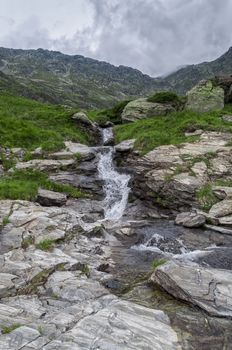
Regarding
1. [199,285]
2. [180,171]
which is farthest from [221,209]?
[199,285]

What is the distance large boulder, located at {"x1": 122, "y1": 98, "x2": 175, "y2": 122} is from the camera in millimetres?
51906

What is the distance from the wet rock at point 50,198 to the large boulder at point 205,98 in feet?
81.0

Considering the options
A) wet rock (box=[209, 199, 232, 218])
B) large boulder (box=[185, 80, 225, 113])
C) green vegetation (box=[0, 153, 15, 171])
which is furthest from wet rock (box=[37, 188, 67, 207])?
large boulder (box=[185, 80, 225, 113])

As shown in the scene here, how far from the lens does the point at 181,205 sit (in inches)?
1102

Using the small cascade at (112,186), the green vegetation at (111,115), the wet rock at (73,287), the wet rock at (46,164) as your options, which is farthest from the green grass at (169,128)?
the wet rock at (73,287)

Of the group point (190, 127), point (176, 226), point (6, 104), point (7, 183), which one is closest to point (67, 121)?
point (6, 104)

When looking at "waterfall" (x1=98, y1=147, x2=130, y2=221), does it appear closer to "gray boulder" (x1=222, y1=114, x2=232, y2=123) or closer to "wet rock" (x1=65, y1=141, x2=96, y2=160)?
"wet rock" (x1=65, y1=141, x2=96, y2=160)

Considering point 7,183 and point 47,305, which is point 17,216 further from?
point 47,305

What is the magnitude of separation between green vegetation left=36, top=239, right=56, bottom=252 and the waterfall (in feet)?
28.7

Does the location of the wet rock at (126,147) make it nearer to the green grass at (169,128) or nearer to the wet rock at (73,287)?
the green grass at (169,128)

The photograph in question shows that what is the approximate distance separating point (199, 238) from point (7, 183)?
1396 cm

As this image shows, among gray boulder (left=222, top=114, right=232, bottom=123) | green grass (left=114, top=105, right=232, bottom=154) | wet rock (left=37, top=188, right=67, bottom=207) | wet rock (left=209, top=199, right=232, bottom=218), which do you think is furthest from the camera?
gray boulder (left=222, top=114, right=232, bottom=123)

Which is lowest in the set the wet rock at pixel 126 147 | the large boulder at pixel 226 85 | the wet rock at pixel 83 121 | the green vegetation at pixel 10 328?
the green vegetation at pixel 10 328

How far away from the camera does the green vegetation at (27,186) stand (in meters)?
26.3
